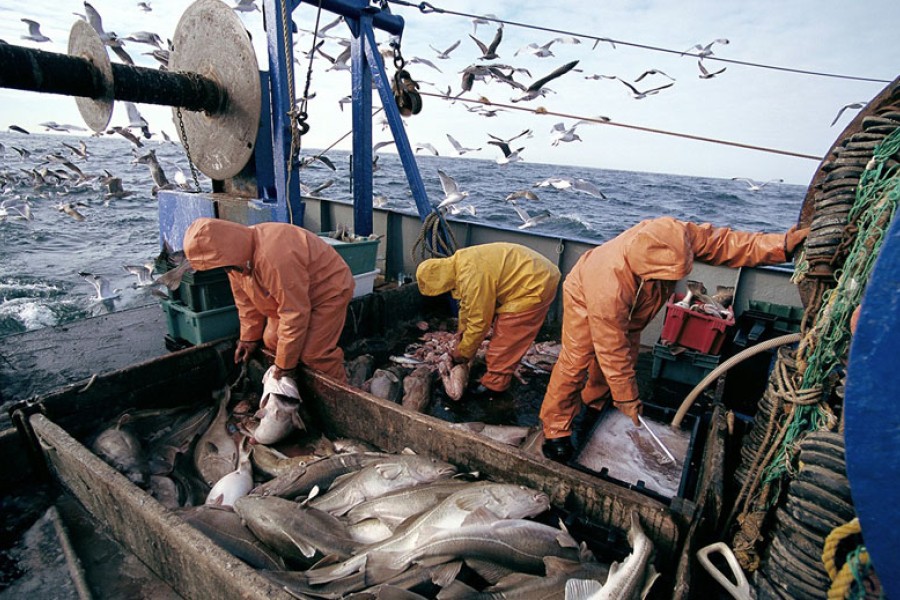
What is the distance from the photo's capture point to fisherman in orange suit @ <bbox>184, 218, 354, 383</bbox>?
3.29m

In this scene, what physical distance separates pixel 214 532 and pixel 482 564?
4.38 feet

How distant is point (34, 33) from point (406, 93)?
A: 5.79 meters

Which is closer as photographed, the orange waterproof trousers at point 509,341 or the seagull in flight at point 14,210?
the orange waterproof trousers at point 509,341

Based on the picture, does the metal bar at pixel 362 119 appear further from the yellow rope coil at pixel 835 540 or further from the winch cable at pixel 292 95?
the yellow rope coil at pixel 835 540

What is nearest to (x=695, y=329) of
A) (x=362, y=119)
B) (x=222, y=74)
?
(x=362, y=119)

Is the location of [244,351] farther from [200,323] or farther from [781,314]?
[781,314]

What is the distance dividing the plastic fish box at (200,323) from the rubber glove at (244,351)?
0.39 metres

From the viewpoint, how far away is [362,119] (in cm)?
618

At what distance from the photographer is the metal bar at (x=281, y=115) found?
493 cm

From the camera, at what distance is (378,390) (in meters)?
4.23

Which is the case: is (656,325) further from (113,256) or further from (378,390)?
(113,256)

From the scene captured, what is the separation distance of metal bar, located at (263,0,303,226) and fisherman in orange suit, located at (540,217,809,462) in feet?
11.1

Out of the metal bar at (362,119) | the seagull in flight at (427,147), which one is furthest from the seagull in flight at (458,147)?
the metal bar at (362,119)

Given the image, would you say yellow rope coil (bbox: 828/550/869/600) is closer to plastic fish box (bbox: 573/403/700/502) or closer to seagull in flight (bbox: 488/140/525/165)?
plastic fish box (bbox: 573/403/700/502)
